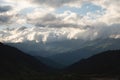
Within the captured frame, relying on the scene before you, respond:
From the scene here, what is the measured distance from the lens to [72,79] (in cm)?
15788

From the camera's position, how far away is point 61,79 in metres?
158

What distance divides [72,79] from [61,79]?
5.69m
